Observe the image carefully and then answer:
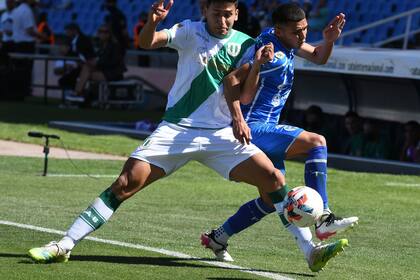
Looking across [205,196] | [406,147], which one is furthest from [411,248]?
[406,147]

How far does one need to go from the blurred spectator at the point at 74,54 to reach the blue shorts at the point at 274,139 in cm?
1732

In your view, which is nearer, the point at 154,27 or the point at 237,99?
the point at 154,27

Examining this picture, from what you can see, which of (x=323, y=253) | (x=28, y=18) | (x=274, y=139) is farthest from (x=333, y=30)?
(x=28, y=18)

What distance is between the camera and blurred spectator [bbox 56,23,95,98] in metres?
26.0

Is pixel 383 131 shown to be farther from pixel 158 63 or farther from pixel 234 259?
pixel 234 259

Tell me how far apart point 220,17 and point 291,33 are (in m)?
0.75

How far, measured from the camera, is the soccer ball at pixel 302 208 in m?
8.02

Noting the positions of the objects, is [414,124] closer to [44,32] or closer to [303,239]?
[303,239]

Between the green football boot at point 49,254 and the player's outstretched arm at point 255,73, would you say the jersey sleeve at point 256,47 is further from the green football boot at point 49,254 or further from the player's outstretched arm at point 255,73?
the green football boot at point 49,254

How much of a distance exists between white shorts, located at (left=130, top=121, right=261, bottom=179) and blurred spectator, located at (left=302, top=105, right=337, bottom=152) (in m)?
11.0

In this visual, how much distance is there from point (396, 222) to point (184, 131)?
12.8 ft

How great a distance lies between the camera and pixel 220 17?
8.06 metres

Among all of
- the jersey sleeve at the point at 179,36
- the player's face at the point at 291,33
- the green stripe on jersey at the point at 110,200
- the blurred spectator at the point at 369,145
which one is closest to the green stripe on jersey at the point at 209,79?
the jersey sleeve at the point at 179,36

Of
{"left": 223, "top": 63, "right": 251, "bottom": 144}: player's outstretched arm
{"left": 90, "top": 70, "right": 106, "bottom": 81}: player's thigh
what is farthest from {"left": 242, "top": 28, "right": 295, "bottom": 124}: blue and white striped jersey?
{"left": 90, "top": 70, "right": 106, "bottom": 81}: player's thigh
